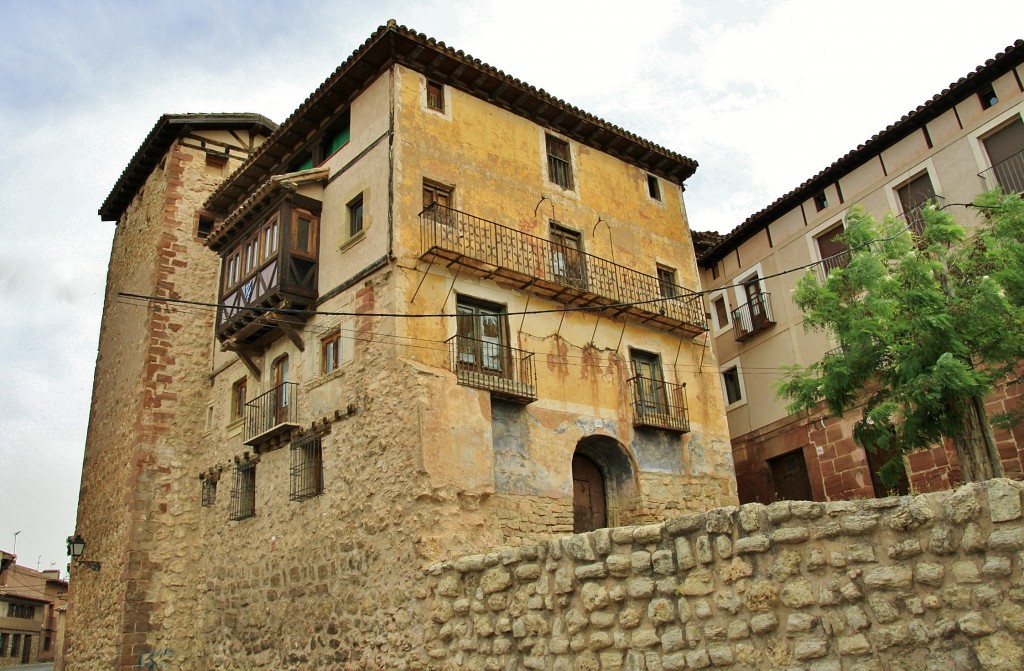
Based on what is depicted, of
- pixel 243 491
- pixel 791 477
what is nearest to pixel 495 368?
pixel 243 491

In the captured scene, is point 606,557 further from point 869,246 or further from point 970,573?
point 869,246

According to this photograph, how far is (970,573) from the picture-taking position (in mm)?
6312

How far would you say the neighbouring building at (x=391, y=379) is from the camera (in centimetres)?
1328

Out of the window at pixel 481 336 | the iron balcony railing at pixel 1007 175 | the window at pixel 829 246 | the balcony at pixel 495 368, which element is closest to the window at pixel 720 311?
the window at pixel 829 246

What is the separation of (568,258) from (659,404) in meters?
3.51

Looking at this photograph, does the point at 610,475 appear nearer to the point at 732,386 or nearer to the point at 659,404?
the point at 659,404

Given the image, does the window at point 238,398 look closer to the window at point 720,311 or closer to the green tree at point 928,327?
the green tree at point 928,327

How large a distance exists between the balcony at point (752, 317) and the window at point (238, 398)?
12.6 metres

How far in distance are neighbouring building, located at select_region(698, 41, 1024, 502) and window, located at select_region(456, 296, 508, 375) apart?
4351 millimetres

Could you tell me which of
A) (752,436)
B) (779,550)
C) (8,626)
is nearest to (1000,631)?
(779,550)

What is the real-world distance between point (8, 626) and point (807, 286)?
48891 mm

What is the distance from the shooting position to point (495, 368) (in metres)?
14.6

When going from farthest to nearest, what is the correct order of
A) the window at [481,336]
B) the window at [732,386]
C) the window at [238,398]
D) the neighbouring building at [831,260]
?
the window at [732,386] < the window at [238,398] < the neighbouring building at [831,260] < the window at [481,336]

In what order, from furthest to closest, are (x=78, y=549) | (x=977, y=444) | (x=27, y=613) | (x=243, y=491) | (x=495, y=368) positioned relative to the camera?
(x=27, y=613) < (x=78, y=549) < (x=243, y=491) < (x=495, y=368) < (x=977, y=444)
